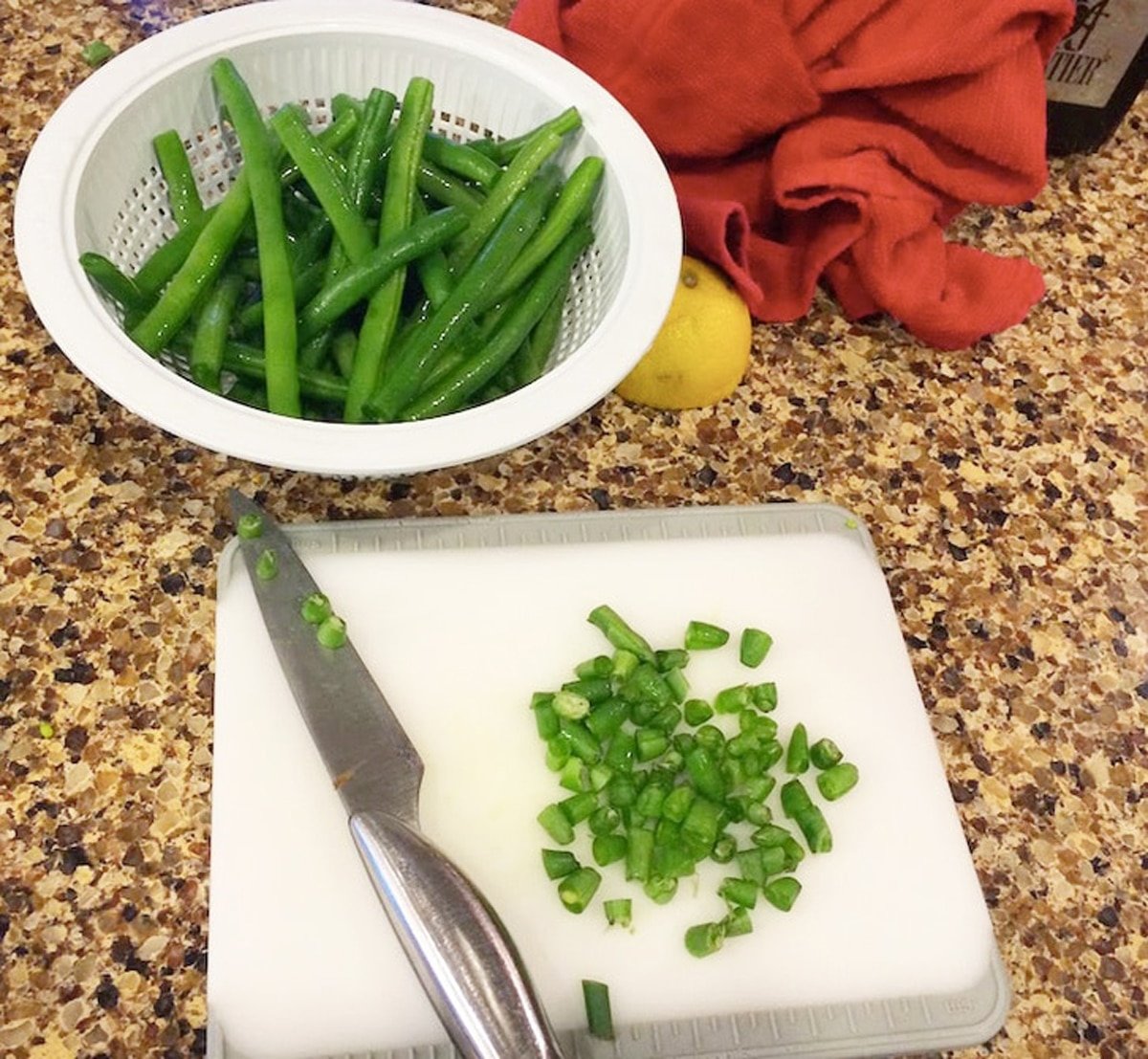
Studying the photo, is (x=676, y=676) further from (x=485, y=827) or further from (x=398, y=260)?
(x=398, y=260)

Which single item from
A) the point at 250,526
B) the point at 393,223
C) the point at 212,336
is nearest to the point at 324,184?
the point at 393,223

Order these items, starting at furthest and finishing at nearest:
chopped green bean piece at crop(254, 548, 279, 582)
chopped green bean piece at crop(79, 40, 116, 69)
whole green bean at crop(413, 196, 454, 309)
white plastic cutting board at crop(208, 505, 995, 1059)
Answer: chopped green bean piece at crop(79, 40, 116, 69) → whole green bean at crop(413, 196, 454, 309) → chopped green bean piece at crop(254, 548, 279, 582) → white plastic cutting board at crop(208, 505, 995, 1059)

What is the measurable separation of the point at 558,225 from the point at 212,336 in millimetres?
326

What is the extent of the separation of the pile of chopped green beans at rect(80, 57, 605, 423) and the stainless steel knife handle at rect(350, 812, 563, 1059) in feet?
1.20

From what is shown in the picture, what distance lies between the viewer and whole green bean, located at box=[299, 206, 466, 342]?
3.36 ft

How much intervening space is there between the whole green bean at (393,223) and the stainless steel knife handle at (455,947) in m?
0.37

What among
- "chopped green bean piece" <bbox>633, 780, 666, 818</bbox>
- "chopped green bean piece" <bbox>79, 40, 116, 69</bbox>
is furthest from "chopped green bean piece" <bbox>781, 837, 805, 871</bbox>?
"chopped green bean piece" <bbox>79, 40, 116, 69</bbox>

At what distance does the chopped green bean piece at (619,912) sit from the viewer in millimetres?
876

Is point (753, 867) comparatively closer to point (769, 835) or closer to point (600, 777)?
point (769, 835)

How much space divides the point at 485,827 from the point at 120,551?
15.8 inches

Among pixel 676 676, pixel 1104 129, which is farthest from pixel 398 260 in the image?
pixel 1104 129

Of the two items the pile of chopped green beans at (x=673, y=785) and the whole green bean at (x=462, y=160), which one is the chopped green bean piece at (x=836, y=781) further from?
the whole green bean at (x=462, y=160)

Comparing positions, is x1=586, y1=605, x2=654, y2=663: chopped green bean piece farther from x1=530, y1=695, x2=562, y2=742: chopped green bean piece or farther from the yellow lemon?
the yellow lemon

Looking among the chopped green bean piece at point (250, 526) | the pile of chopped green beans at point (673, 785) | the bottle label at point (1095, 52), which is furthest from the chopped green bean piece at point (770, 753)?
the bottle label at point (1095, 52)
